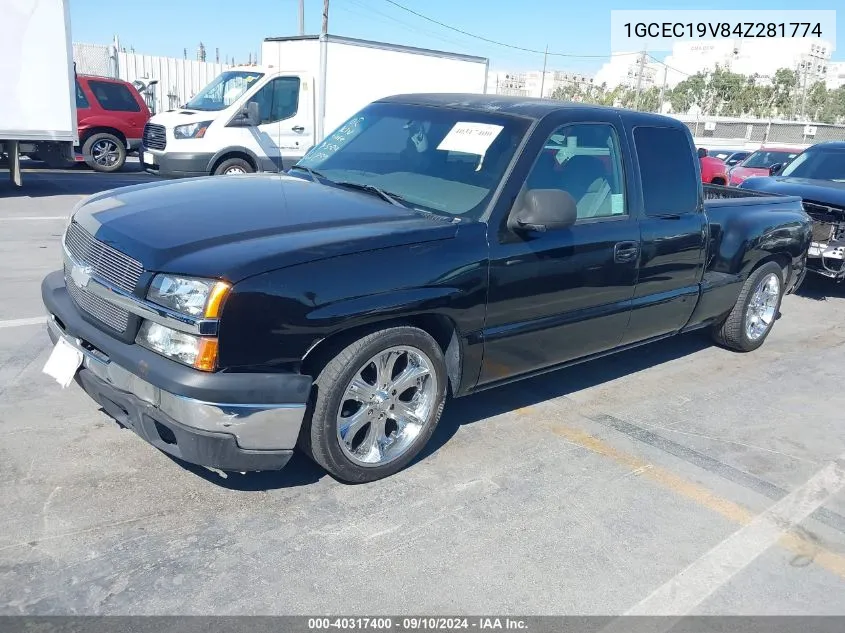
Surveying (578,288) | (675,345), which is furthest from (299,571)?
(675,345)

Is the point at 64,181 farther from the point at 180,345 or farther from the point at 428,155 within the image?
the point at 180,345

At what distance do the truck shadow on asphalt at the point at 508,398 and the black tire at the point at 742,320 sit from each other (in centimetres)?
24

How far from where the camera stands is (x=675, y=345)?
6.33 meters

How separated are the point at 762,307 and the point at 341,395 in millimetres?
4428

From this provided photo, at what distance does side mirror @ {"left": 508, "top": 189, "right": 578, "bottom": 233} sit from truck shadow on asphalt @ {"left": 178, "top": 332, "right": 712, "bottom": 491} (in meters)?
1.27

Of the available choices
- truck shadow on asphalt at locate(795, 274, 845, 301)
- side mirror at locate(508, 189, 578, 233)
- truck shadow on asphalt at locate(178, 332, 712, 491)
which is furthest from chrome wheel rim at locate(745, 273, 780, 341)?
side mirror at locate(508, 189, 578, 233)

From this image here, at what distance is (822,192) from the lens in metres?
8.35

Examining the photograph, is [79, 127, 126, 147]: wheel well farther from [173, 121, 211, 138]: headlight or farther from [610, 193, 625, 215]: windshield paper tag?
[610, 193, 625, 215]: windshield paper tag

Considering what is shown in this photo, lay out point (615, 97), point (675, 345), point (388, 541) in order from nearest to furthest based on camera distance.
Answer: point (388, 541)
point (675, 345)
point (615, 97)

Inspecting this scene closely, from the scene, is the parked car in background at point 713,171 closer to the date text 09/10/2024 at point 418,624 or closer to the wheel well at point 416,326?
Answer: the wheel well at point 416,326

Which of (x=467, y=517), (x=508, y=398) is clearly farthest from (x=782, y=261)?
(x=467, y=517)

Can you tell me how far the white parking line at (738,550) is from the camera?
294 centimetres

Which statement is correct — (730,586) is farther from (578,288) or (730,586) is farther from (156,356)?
(156,356)

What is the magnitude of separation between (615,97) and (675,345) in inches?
3289
